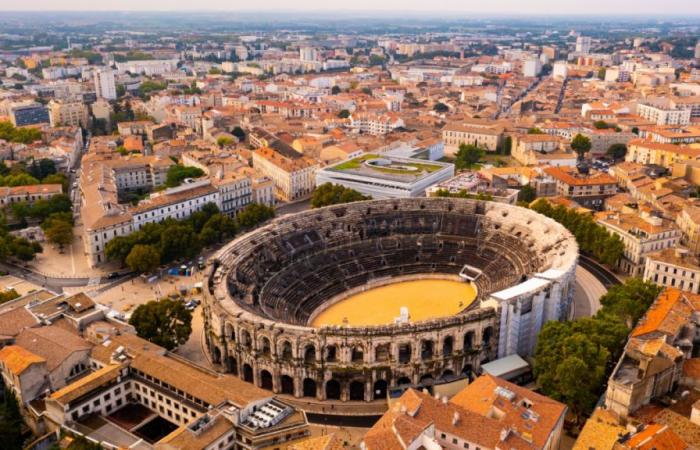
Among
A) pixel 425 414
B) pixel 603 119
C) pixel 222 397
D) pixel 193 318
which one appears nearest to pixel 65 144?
pixel 193 318

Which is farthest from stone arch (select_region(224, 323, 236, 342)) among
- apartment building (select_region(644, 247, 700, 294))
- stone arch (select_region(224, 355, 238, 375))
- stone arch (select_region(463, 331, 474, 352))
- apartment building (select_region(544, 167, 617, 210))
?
apartment building (select_region(544, 167, 617, 210))

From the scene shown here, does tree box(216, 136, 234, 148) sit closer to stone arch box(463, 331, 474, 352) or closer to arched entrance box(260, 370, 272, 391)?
arched entrance box(260, 370, 272, 391)

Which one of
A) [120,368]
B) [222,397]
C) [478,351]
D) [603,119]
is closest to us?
[222,397]

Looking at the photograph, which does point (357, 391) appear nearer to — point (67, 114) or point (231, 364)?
point (231, 364)

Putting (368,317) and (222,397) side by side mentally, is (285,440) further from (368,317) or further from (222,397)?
(368,317)

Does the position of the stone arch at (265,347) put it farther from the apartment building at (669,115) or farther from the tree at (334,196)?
the apartment building at (669,115)

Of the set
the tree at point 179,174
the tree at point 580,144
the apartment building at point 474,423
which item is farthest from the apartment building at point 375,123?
the apartment building at point 474,423
